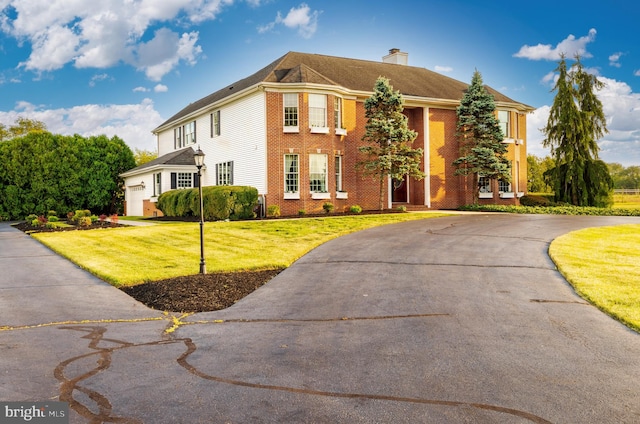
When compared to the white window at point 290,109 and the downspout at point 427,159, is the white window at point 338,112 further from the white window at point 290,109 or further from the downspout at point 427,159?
the downspout at point 427,159

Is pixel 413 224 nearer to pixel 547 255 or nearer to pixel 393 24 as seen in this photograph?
pixel 547 255

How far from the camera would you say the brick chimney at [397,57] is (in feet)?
121

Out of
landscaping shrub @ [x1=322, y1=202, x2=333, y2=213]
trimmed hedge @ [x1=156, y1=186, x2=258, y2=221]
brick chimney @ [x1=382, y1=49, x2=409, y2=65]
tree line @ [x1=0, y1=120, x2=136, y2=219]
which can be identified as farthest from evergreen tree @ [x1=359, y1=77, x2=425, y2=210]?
tree line @ [x1=0, y1=120, x2=136, y2=219]

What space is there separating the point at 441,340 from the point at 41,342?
5456 mm

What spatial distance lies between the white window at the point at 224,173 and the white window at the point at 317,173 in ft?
19.8

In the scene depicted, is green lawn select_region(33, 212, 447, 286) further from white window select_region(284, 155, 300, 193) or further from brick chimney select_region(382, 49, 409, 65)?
brick chimney select_region(382, 49, 409, 65)

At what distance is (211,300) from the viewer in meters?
9.77

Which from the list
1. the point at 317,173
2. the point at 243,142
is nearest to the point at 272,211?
the point at 317,173

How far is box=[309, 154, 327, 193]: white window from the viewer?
88.6 ft

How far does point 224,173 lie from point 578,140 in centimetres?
2393

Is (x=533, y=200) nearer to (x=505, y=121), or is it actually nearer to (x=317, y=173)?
(x=505, y=121)

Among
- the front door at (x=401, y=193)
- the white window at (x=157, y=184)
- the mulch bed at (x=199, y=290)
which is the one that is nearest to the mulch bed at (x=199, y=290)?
the mulch bed at (x=199, y=290)

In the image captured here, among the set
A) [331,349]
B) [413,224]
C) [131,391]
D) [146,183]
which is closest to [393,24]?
[413,224]

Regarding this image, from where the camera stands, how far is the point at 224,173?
3134 cm
